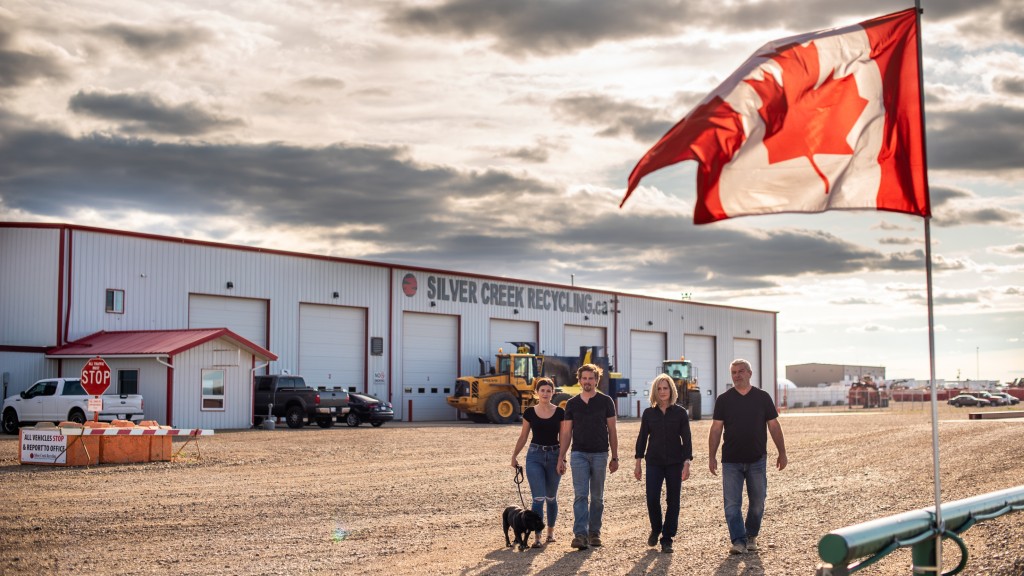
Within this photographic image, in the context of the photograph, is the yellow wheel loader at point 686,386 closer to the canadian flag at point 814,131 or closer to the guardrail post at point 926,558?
the canadian flag at point 814,131

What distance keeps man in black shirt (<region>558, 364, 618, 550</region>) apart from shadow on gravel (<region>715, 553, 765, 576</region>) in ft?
5.05

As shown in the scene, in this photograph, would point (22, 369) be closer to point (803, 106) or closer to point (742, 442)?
point (742, 442)

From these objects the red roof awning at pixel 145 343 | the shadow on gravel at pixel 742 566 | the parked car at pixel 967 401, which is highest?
the red roof awning at pixel 145 343

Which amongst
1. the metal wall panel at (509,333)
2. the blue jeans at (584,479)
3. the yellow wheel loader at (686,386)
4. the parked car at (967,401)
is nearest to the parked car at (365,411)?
the metal wall panel at (509,333)

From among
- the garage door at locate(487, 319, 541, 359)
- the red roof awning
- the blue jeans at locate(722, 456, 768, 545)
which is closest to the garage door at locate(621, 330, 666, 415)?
the garage door at locate(487, 319, 541, 359)

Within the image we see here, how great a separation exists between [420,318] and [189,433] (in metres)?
26.2

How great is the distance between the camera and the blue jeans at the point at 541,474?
1152cm

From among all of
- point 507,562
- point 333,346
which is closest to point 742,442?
point 507,562

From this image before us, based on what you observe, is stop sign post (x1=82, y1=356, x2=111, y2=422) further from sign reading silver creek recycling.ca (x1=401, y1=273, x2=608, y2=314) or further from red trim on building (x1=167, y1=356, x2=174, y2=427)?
sign reading silver creek recycling.ca (x1=401, y1=273, x2=608, y2=314)

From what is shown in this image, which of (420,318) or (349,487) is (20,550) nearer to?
(349,487)

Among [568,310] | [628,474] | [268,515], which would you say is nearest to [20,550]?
[268,515]

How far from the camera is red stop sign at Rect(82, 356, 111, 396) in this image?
24359 mm

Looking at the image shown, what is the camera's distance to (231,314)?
41.6m

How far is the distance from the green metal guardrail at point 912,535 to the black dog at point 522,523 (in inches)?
183
